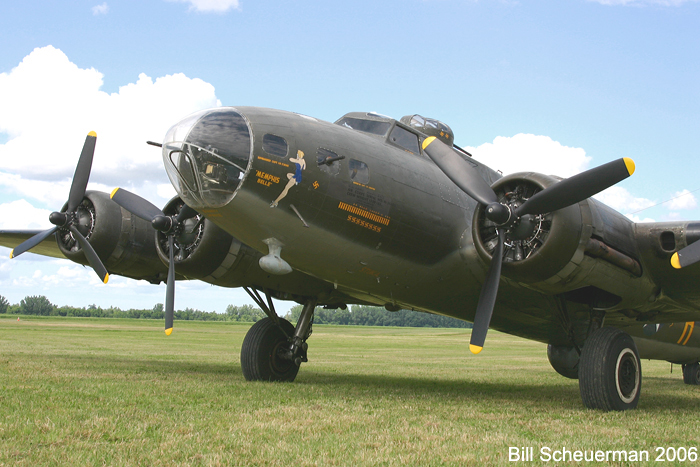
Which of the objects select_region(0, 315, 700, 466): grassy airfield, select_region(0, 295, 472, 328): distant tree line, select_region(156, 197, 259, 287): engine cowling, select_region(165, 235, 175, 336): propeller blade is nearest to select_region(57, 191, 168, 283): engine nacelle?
select_region(156, 197, 259, 287): engine cowling

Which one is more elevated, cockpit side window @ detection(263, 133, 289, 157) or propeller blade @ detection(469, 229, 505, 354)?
cockpit side window @ detection(263, 133, 289, 157)

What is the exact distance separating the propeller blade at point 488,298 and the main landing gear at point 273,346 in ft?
15.5

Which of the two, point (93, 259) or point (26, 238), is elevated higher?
point (26, 238)

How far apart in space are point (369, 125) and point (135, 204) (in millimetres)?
5524

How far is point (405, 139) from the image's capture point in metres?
10.6

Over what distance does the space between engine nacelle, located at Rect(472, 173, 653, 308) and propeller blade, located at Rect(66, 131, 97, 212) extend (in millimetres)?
9582

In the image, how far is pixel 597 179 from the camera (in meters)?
8.29

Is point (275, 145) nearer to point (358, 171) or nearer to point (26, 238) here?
point (358, 171)

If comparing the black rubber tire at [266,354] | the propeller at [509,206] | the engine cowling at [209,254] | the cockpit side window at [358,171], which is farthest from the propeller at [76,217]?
the propeller at [509,206]

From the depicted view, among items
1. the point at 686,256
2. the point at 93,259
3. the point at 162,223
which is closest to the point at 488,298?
the point at 686,256

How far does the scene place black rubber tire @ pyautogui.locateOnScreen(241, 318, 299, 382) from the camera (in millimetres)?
12125

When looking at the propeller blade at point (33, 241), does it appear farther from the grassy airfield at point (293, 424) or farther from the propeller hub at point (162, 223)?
the propeller hub at point (162, 223)

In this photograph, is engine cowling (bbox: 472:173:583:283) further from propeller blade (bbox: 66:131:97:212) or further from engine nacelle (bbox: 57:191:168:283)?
propeller blade (bbox: 66:131:97:212)

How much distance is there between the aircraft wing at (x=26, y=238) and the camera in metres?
15.6
